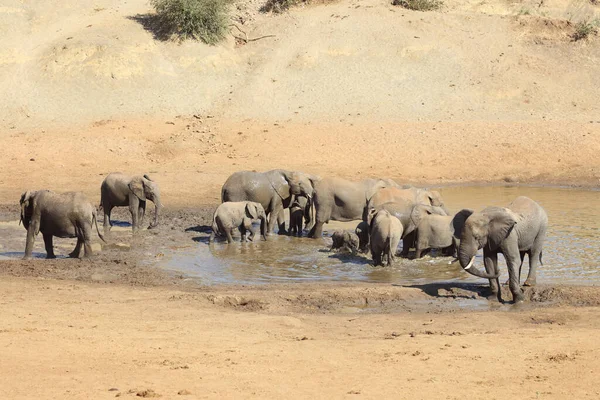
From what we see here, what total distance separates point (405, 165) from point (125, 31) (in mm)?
13121

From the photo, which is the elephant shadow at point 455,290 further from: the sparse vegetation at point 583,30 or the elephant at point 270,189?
the sparse vegetation at point 583,30

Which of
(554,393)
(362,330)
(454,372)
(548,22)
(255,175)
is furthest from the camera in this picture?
(548,22)

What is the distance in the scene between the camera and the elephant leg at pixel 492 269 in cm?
1378

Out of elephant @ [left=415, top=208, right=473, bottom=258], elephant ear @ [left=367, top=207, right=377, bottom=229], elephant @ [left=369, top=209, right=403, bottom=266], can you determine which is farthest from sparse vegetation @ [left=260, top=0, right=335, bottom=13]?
elephant @ [left=369, top=209, right=403, bottom=266]

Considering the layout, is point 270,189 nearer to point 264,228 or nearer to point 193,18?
point 264,228

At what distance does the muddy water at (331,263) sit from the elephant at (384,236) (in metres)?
0.23

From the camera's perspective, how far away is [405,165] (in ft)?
93.1

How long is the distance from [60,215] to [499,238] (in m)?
7.17

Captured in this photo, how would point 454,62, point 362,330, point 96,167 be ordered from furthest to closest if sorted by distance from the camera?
1. point 454,62
2. point 96,167
3. point 362,330

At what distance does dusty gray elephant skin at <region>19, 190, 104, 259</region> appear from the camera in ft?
52.5

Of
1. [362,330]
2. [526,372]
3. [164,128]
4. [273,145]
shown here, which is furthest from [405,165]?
[526,372]

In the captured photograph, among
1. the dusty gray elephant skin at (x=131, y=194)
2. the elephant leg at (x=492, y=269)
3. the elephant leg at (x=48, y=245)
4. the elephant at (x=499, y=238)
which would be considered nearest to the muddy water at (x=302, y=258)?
the dusty gray elephant skin at (x=131, y=194)

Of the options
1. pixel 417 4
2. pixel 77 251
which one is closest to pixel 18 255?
pixel 77 251

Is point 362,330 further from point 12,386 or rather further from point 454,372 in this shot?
point 12,386
